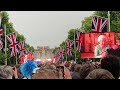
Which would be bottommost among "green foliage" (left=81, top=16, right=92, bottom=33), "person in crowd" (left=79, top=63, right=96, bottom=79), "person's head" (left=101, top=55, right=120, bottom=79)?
"person in crowd" (left=79, top=63, right=96, bottom=79)

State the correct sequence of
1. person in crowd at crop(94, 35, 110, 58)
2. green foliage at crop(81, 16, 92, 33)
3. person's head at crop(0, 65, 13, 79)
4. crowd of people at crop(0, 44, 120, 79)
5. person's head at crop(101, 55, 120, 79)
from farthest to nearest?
green foliage at crop(81, 16, 92, 33), person in crowd at crop(94, 35, 110, 58), person's head at crop(101, 55, 120, 79), person's head at crop(0, 65, 13, 79), crowd of people at crop(0, 44, 120, 79)

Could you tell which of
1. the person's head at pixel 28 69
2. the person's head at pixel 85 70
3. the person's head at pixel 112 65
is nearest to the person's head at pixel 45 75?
the person's head at pixel 112 65

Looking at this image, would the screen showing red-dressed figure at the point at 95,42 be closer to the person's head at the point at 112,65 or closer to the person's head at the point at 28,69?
the person's head at the point at 28,69

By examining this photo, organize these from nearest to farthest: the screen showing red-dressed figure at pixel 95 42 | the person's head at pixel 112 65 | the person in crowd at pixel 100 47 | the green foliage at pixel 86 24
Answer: the person's head at pixel 112 65
the person in crowd at pixel 100 47
the screen showing red-dressed figure at pixel 95 42
the green foliage at pixel 86 24

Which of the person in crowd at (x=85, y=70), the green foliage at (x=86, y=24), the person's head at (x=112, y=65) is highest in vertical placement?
the green foliage at (x=86, y=24)

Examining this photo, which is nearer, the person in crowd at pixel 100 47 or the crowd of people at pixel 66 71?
the crowd of people at pixel 66 71

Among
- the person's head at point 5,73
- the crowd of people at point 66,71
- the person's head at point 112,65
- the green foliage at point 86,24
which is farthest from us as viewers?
the green foliage at point 86,24

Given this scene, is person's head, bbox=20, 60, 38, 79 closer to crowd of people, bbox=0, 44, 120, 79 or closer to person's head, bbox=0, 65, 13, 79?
crowd of people, bbox=0, 44, 120, 79

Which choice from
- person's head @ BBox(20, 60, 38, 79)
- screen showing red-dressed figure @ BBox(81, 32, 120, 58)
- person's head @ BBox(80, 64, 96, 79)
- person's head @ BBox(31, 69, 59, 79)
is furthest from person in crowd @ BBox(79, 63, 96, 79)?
screen showing red-dressed figure @ BBox(81, 32, 120, 58)

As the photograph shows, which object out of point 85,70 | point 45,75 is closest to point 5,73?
point 85,70

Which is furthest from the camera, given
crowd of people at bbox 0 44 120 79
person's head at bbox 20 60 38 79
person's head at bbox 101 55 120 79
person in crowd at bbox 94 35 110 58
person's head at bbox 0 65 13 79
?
person in crowd at bbox 94 35 110 58
